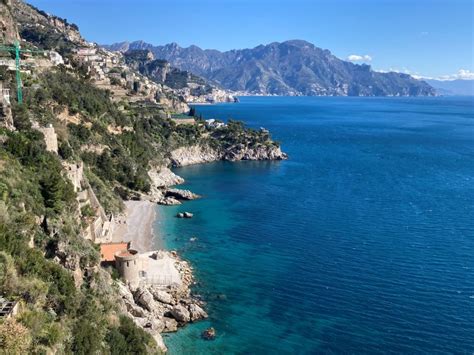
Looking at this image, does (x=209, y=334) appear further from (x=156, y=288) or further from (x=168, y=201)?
(x=168, y=201)

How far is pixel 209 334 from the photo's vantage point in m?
28.7

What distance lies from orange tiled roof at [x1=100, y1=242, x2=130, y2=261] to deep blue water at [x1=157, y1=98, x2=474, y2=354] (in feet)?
20.4

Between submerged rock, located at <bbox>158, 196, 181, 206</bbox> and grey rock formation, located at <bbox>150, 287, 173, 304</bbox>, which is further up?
submerged rock, located at <bbox>158, 196, 181, 206</bbox>

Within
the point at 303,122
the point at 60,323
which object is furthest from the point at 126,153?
the point at 303,122

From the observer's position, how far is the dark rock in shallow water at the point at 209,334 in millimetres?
28494

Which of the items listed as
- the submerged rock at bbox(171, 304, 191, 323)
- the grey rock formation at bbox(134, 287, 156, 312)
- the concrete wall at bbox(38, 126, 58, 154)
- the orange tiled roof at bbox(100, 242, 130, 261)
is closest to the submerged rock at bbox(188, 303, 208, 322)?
the submerged rock at bbox(171, 304, 191, 323)

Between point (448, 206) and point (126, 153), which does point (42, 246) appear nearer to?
point (126, 153)

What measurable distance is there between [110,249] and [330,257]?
17893 mm

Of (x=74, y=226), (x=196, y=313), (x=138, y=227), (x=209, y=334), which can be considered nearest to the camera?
(x=209, y=334)

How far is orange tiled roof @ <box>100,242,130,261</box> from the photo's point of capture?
112 ft

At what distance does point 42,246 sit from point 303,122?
482 ft

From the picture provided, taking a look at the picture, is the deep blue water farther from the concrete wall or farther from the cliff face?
the cliff face

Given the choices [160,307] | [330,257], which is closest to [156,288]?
[160,307]

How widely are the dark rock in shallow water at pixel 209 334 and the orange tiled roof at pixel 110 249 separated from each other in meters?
9.32
